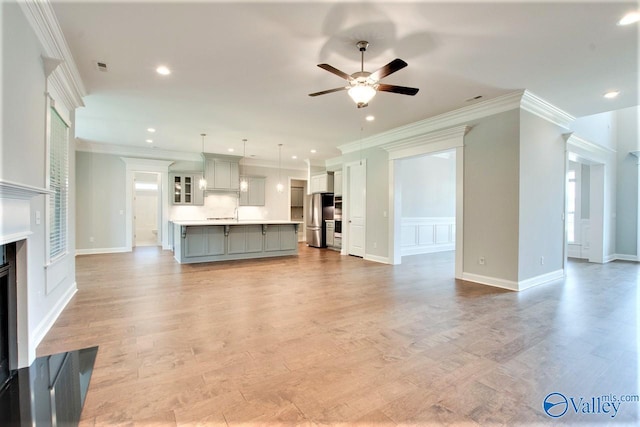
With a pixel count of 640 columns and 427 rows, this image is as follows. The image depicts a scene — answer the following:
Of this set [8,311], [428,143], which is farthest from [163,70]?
[428,143]

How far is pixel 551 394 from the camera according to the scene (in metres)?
1.93

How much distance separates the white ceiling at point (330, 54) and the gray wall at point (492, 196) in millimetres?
583

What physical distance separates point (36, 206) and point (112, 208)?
19.2 feet

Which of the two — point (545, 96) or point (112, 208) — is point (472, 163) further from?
point (112, 208)

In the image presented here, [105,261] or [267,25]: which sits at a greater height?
[267,25]

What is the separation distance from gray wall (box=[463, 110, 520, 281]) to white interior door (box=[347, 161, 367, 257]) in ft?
8.38

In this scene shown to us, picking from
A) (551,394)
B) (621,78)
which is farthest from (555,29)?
Answer: (551,394)

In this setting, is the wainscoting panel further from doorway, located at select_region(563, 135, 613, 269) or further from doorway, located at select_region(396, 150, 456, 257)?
doorway, located at select_region(563, 135, 613, 269)

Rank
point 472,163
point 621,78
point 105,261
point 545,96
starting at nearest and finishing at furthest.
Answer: point 621,78 → point 545,96 → point 472,163 → point 105,261

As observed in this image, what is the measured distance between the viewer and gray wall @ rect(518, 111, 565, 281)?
173 inches

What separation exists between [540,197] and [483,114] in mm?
1574

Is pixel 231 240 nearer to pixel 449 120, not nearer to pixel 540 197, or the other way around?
pixel 449 120

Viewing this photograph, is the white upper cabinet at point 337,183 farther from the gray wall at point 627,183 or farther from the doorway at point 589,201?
the gray wall at point 627,183

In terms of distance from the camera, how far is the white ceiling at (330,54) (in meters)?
2.49
